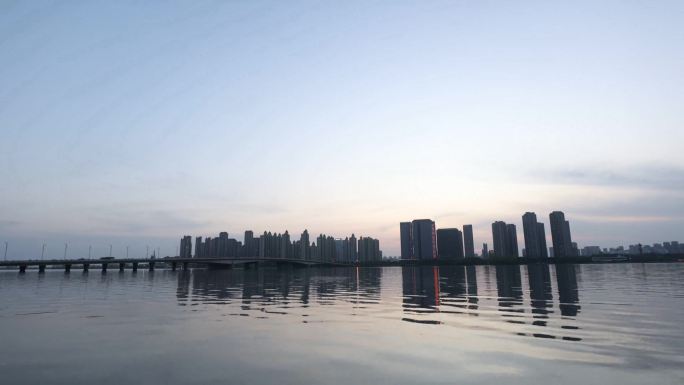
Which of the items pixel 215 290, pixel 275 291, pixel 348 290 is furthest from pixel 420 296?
pixel 215 290

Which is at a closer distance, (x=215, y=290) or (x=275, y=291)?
Answer: (x=275, y=291)

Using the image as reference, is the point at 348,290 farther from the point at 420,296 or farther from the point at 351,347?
the point at 351,347

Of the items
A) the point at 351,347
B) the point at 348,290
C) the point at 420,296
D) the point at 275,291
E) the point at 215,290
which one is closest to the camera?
the point at 351,347

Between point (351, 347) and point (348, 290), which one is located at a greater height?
point (351, 347)

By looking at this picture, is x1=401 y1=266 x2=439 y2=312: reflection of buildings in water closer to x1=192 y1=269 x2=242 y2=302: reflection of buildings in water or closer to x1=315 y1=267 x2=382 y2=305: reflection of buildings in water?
x1=315 y1=267 x2=382 y2=305: reflection of buildings in water

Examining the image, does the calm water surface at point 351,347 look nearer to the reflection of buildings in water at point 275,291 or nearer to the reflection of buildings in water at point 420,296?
the reflection of buildings in water at point 420,296

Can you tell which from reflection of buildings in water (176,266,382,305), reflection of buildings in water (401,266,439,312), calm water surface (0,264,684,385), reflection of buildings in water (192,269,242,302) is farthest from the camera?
reflection of buildings in water (192,269,242,302)

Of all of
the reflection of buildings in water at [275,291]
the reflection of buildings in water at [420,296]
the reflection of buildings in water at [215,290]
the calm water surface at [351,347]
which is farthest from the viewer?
the reflection of buildings in water at [215,290]

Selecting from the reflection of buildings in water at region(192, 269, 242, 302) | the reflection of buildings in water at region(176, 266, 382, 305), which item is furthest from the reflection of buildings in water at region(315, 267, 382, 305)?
the reflection of buildings in water at region(192, 269, 242, 302)

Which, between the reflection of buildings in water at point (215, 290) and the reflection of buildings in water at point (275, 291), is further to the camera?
the reflection of buildings in water at point (215, 290)

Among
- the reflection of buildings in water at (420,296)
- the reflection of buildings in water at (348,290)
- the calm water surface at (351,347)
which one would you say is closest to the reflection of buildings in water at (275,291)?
the reflection of buildings in water at (348,290)

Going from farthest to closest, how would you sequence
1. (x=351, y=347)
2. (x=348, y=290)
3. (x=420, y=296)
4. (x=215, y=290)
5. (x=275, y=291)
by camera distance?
(x=215, y=290) < (x=348, y=290) < (x=275, y=291) < (x=420, y=296) < (x=351, y=347)

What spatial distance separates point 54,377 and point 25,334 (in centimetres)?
1058

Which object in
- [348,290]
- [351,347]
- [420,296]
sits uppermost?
[351,347]
